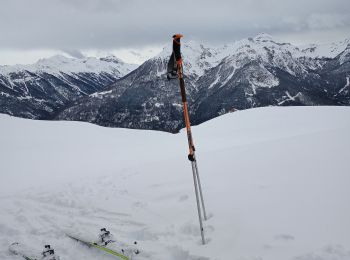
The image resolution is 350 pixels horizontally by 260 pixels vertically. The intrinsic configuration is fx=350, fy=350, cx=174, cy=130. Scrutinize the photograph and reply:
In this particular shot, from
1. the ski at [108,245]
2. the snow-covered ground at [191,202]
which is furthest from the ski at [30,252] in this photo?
the ski at [108,245]

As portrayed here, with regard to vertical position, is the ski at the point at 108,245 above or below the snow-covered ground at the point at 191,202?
below

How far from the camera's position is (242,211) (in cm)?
941

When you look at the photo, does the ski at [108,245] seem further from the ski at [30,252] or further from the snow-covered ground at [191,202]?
the ski at [30,252]

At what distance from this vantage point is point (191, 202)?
11.0 metres

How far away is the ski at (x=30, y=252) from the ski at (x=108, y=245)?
889 millimetres

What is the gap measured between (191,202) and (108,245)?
300 cm

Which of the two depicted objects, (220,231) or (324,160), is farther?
(324,160)

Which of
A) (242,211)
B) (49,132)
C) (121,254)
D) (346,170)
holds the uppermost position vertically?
(49,132)

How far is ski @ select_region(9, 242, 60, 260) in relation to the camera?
8.72 metres

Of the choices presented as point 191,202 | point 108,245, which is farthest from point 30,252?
point 191,202

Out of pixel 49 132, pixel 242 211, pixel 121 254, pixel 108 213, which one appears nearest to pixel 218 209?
pixel 242 211

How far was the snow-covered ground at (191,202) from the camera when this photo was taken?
7.95m

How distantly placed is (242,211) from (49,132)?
22.0 meters

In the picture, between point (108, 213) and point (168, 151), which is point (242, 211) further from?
point (168, 151)
